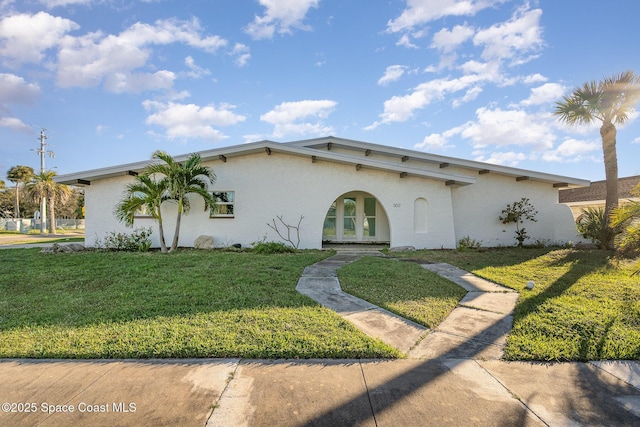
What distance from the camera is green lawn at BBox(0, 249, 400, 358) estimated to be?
322 cm

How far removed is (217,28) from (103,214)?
28.4ft

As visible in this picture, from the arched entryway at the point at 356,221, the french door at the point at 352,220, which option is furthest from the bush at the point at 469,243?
the french door at the point at 352,220

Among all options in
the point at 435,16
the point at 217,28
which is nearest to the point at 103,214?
the point at 217,28

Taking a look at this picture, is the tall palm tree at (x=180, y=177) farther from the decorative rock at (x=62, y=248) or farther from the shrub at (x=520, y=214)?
the shrub at (x=520, y=214)

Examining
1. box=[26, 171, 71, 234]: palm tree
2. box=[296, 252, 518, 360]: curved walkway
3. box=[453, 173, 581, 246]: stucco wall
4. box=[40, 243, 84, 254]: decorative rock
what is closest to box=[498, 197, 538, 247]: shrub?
box=[453, 173, 581, 246]: stucco wall

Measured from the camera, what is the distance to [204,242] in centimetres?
1138

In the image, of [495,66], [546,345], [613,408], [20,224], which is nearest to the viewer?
[613,408]

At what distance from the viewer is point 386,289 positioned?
5.59 metres

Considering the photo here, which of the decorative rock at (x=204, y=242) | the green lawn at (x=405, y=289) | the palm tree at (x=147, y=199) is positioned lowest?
the green lawn at (x=405, y=289)

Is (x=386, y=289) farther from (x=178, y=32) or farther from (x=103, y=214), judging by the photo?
(x=103, y=214)

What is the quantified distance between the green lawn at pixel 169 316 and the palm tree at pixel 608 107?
39.6 feet

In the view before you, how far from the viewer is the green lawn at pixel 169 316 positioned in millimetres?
3221

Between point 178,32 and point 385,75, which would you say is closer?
point 178,32

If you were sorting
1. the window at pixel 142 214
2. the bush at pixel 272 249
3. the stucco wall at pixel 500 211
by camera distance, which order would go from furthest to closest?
the stucco wall at pixel 500 211, the window at pixel 142 214, the bush at pixel 272 249
